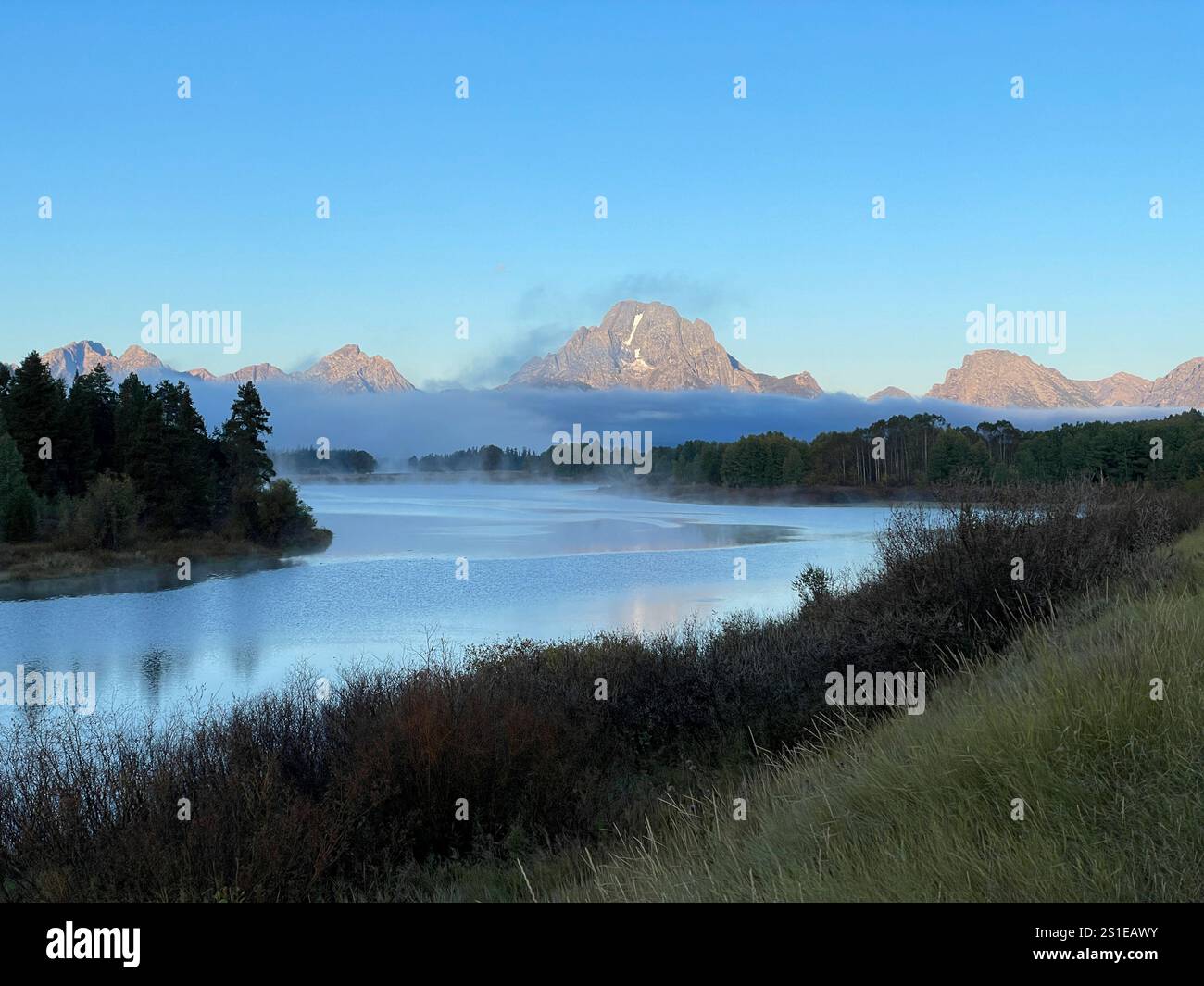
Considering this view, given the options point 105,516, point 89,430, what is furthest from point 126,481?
point 89,430

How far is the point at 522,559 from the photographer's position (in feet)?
186

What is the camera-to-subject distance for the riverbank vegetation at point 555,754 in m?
9.03

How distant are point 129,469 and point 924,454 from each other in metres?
Result: 91.4

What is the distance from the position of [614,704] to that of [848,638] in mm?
4436

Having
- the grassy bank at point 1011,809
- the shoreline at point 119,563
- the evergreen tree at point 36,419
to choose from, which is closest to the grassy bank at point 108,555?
the shoreline at point 119,563

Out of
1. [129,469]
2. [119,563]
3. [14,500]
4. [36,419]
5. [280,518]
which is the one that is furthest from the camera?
[280,518]

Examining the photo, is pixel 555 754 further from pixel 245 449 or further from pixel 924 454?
pixel 924 454

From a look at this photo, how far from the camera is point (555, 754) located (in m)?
13.9

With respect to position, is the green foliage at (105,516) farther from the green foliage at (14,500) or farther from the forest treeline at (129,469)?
the green foliage at (14,500)

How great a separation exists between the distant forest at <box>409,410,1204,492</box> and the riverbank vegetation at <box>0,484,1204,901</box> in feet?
175

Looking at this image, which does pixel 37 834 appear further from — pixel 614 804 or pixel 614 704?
pixel 614 704

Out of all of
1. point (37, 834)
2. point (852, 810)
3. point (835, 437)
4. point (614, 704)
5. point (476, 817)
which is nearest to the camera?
point (852, 810)

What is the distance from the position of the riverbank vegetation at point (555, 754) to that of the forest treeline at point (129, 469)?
39967 mm
